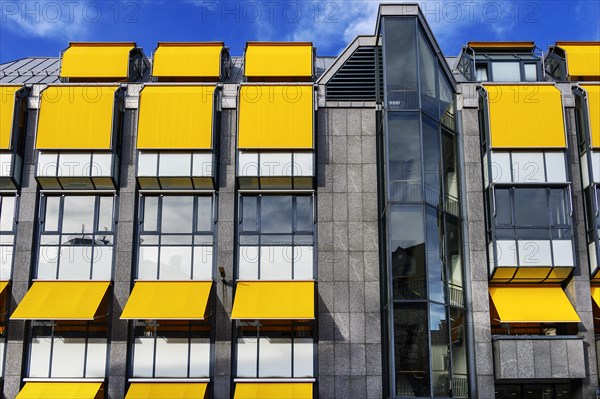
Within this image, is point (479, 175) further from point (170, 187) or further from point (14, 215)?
point (14, 215)

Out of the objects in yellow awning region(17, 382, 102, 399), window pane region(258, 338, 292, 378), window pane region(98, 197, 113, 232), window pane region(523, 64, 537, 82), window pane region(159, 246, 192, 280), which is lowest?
yellow awning region(17, 382, 102, 399)

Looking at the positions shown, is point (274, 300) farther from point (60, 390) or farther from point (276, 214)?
point (60, 390)

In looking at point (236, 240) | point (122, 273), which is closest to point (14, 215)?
point (122, 273)

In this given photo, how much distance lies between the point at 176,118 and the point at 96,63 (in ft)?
18.5

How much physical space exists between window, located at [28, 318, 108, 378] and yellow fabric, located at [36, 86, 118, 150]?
7.15 m

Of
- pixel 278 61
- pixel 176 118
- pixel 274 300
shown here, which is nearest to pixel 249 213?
pixel 274 300

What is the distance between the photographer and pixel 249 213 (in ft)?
90.7

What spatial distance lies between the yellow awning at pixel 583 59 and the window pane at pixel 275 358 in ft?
56.8

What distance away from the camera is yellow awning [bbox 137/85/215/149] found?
2747 cm

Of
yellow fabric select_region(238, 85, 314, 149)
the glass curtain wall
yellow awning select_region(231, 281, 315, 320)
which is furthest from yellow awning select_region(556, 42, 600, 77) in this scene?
yellow awning select_region(231, 281, 315, 320)

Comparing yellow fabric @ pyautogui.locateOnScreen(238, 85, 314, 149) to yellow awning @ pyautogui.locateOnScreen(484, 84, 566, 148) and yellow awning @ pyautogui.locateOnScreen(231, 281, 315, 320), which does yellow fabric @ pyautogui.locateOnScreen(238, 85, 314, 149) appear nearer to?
yellow awning @ pyautogui.locateOnScreen(231, 281, 315, 320)

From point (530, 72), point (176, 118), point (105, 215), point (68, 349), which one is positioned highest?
point (530, 72)

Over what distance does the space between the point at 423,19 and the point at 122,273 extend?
16246 mm

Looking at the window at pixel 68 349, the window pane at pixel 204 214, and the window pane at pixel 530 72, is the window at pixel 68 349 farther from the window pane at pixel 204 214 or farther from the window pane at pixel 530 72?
the window pane at pixel 530 72
